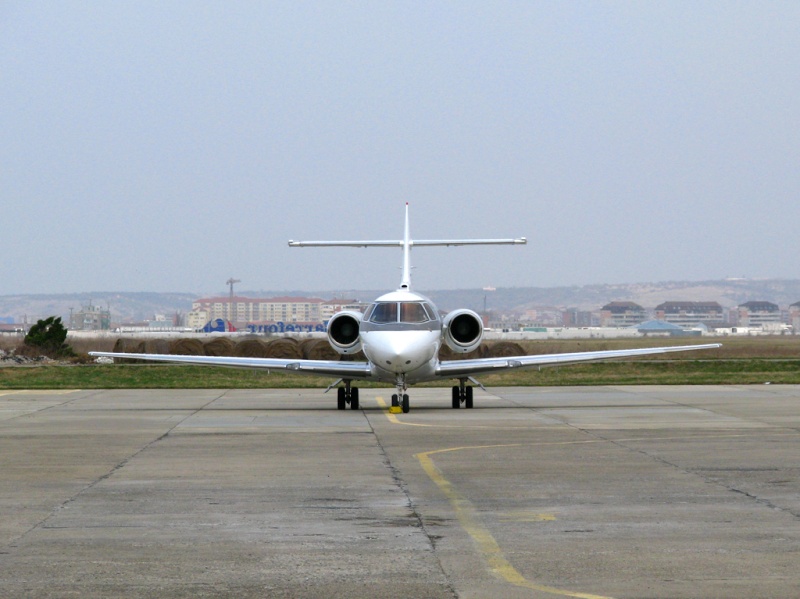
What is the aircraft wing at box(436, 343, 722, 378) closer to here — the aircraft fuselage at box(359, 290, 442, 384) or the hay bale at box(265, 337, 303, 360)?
the aircraft fuselage at box(359, 290, 442, 384)

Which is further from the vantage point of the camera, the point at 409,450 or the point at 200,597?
the point at 409,450

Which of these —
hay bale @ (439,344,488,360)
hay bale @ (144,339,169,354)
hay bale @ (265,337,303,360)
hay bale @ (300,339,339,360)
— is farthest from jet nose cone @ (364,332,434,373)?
hay bale @ (144,339,169,354)

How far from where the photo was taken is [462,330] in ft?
89.4

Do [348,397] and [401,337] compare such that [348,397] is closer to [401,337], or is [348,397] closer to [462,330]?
[401,337]

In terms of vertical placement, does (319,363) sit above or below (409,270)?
below

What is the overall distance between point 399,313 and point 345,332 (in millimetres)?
2184

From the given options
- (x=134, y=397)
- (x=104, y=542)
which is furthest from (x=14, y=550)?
(x=134, y=397)

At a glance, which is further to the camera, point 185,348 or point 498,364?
point 185,348

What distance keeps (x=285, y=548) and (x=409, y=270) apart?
68.2 feet

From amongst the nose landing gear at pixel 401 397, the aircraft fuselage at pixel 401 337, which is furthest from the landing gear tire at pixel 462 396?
the nose landing gear at pixel 401 397

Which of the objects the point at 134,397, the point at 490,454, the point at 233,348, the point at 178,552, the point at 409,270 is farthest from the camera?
Answer: the point at 233,348

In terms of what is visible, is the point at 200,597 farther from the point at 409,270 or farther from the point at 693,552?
the point at 409,270

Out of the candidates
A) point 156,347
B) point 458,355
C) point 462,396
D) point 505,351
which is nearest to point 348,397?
point 462,396

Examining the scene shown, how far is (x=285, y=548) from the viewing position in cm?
871
